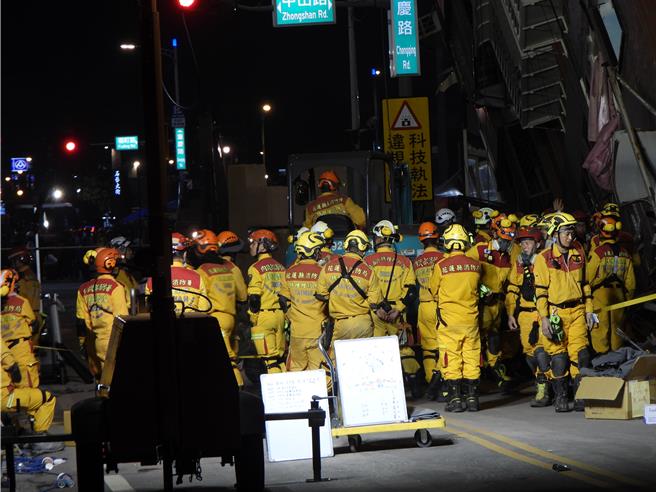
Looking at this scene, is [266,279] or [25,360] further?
[266,279]

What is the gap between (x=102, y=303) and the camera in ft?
45.0

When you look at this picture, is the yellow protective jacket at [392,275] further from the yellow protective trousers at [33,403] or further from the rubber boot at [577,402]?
the yellow protective trousers at [33,403]

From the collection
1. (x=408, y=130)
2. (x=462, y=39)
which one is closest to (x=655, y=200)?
(x=408, y=130)

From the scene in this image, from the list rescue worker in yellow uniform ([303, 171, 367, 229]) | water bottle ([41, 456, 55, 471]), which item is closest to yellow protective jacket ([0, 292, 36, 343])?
water bottle ([41, 456, 55, 471])

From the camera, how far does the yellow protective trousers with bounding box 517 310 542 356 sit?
1455 cm

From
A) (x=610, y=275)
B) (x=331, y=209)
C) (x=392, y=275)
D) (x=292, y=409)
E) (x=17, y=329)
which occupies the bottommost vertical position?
(x=292, y=409)

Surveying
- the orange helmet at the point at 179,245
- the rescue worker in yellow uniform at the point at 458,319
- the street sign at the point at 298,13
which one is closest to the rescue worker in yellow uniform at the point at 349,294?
the rescue worker in yellow uniform at the point at 458,319

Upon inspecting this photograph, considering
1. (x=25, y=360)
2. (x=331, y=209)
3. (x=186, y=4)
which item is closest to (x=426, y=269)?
(x=331, y=209)

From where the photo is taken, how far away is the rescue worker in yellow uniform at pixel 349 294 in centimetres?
1336

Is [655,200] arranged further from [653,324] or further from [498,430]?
[498,430]

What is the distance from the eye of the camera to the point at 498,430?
1265cm

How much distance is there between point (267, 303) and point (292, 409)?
14.8 feet

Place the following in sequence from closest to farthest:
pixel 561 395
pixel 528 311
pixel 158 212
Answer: pixel 158 212 < pixel 561 395 < pixel 528 311

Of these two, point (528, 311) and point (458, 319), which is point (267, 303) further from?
point (528, 311)
